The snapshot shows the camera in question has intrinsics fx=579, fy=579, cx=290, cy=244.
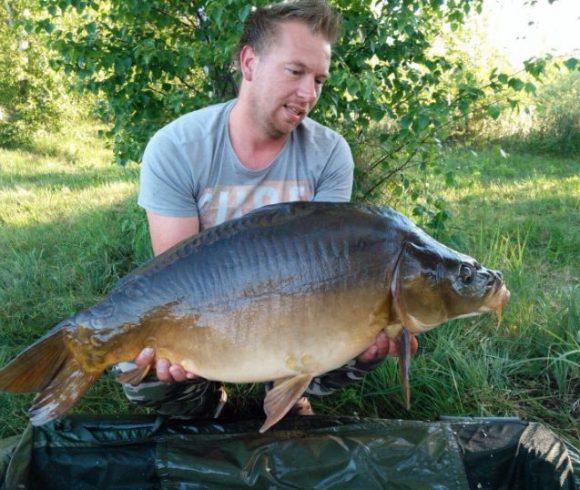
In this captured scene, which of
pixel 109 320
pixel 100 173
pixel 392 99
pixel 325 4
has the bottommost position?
Result: pixel 100 173

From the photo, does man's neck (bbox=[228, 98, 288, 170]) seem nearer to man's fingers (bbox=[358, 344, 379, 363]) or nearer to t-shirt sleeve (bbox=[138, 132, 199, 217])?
t-shirt sleeve (bbox=[138, 132, 199, 217])

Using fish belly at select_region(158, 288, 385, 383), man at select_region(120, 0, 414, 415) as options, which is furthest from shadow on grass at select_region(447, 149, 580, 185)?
fish belly at select_region(158, 288, 385, 383)

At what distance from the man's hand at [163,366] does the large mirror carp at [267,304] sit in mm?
19

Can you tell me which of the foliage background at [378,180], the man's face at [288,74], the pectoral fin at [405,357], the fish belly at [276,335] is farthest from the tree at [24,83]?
the pectoral fin at [405,357]

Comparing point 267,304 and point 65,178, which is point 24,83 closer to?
point 65,178

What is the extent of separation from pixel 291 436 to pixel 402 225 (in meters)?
0.69

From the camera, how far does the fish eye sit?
143 cm

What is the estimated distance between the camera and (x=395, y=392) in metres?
2.03

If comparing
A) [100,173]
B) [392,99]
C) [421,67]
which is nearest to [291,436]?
[392,99]

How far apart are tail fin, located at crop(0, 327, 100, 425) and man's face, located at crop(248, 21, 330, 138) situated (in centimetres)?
86

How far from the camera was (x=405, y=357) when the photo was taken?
143 cm

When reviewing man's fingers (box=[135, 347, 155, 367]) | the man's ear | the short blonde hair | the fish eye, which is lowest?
man's fingers (box=[135, 347, 155, 367])

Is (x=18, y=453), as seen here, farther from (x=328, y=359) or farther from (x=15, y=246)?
(x=15, y=246)

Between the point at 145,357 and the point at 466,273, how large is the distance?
816 millimetres
